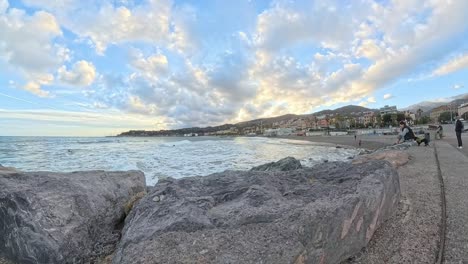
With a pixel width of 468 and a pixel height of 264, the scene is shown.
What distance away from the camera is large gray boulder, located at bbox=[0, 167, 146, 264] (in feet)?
10.4

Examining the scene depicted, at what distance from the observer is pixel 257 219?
273 cm

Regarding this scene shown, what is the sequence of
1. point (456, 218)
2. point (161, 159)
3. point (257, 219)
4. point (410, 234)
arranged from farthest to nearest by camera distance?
point (161, 159)
point (456, 218)
point (410, 234)
point (257, 219)

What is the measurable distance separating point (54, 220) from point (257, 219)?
241 cm

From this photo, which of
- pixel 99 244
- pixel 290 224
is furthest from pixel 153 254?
pixel 99 244

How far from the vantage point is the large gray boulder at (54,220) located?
10.4 ft

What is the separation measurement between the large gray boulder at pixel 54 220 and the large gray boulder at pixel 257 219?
85cm

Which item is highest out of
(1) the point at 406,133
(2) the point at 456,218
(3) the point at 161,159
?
(1) the point at 406,133

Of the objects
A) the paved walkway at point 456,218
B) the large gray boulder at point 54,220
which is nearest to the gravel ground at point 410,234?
the paved walkway at point 456,218

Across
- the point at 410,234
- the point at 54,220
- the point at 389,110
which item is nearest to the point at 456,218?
the point at 410,234

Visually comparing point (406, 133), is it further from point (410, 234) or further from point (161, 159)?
point (410, 234)

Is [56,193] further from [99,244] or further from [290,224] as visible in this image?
[290,224]

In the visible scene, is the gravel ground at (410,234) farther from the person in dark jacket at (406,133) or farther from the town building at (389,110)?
the town building at (389,110)

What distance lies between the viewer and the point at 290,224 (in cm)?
256

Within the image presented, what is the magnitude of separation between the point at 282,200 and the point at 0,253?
138 inches
